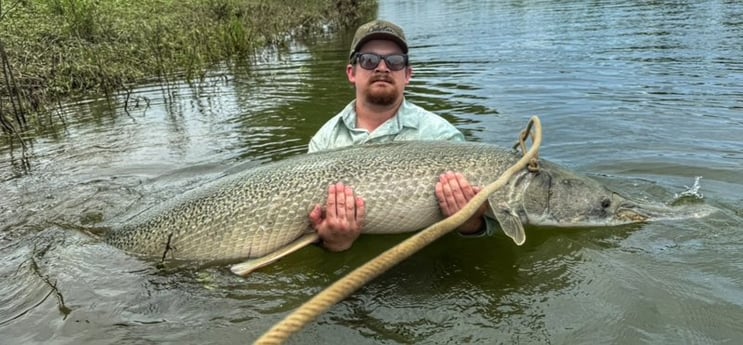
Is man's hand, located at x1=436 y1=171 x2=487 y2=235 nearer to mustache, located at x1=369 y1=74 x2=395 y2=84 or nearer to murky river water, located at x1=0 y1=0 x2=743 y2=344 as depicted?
murky river water, located at x1=0 y1=0 x2=743 y2=344

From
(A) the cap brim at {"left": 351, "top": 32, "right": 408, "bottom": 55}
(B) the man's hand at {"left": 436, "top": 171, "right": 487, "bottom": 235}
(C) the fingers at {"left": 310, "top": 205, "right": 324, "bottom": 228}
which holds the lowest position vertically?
(C) the fingers at {"left": 310, "top": 205, "right": 324, "bottom": 228}

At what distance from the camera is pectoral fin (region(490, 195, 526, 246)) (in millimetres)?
3205

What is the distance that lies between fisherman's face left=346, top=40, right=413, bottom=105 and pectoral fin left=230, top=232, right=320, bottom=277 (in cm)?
114

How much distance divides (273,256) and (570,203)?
179cm

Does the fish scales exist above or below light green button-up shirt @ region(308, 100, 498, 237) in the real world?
below

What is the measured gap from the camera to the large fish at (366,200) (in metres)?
3.34

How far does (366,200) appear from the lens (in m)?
3.31

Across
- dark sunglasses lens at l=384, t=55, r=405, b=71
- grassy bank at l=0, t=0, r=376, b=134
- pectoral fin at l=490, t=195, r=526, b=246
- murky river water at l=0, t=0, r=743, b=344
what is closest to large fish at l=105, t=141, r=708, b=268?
pectoral fin at l=490, t=195, r=526, b=246

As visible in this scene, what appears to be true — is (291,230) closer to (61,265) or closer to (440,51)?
(61,265)

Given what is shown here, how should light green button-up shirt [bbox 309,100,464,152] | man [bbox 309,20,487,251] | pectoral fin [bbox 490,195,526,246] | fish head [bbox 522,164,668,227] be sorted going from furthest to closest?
1. light green button-up shirt [bbox 309,100,464,152]
2. fish head [bbox 522,164,668,227]
3. man [bbox 309,20,487,251]
4. pectoral fin [bbox 490,195,526,246]

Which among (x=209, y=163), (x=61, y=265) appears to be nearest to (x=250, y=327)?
(x=61, y=265)

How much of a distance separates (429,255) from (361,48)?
4.88ft

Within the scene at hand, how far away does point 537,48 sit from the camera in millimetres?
11961

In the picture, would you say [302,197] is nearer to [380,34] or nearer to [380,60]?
[380,60]
